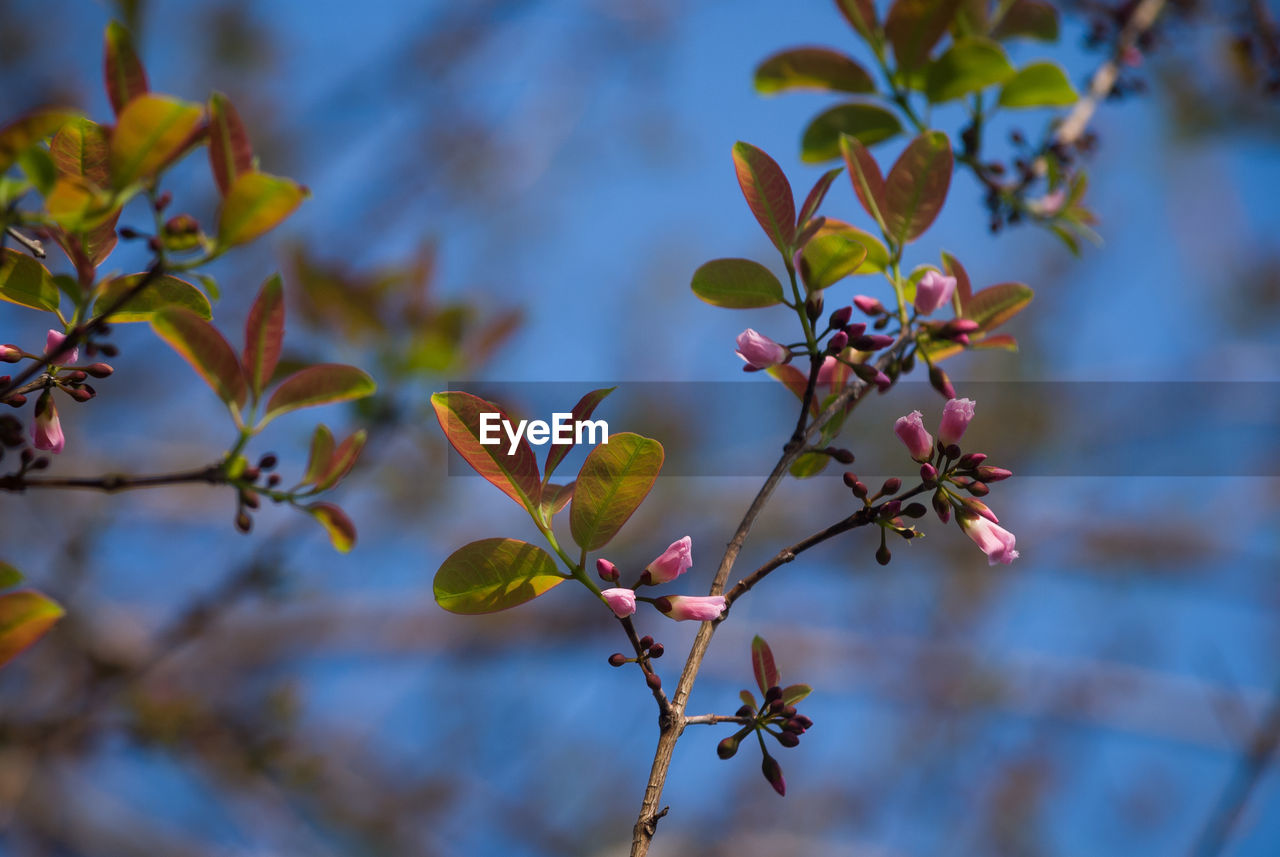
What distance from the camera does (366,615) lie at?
5746mm

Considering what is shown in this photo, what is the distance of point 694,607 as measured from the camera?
2.46ft

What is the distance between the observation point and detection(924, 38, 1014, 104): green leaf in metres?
1.16

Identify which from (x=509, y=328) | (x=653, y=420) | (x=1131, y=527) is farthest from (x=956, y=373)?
(x=509, y=328)

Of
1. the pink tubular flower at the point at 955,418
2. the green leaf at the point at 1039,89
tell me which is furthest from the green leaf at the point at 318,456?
the green leaf at the point at 1039,89

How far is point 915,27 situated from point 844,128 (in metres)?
0.17

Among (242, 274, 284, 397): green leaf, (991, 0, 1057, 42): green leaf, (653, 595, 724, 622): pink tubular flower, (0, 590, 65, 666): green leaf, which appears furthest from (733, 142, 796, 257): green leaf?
(991, 0, 1057, 42): green leaf

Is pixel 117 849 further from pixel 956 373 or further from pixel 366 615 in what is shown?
pixel 956 373

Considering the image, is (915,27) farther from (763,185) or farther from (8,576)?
(8,576)

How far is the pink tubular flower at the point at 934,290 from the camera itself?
0.90m

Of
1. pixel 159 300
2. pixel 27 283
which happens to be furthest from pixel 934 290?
pixel 27 283

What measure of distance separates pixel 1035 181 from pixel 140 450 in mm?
5761

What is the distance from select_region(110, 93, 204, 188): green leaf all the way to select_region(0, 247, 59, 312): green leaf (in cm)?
21

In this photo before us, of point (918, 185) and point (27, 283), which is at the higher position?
point (918, 185)

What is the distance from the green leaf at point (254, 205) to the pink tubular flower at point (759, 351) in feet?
1.45
